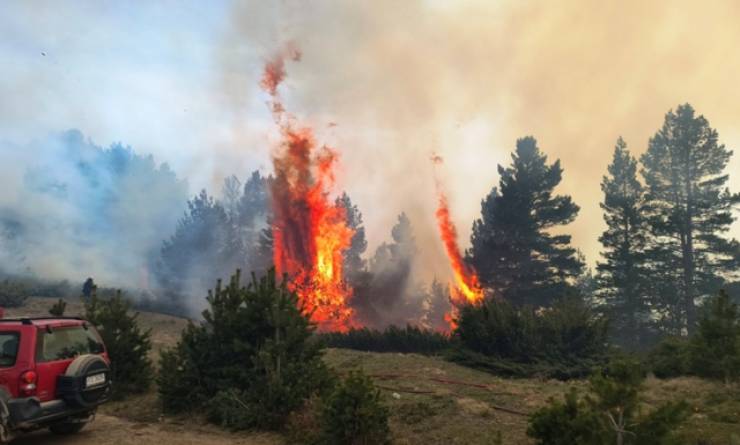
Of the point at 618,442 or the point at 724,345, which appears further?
the point at 724,345

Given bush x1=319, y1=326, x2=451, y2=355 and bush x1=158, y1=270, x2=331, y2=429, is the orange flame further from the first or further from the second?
bush x1=158, y1=270, x2=331, y2=429

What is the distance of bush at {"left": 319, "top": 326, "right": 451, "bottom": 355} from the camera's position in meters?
28.0

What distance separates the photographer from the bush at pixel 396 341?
91.7 ft

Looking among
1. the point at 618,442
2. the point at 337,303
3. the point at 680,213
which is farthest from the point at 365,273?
the point at 618,442

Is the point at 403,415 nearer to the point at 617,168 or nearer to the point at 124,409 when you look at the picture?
the point at 124,409

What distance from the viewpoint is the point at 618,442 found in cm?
563

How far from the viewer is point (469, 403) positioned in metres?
12.3

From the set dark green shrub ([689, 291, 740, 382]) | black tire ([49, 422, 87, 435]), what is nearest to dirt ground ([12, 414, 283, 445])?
black tire ([49, 422, 87, 435])

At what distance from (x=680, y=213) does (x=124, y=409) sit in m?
44.5

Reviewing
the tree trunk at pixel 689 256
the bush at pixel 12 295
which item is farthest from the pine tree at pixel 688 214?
the bush at pixel 12 295

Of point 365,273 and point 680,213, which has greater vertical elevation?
point 680,213

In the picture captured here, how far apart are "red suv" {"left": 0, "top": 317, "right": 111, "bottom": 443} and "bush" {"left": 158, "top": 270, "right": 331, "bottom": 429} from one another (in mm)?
2696

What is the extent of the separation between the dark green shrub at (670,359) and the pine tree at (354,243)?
42661mm

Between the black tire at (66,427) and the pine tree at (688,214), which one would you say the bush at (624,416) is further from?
the pine tree at (688,214)
